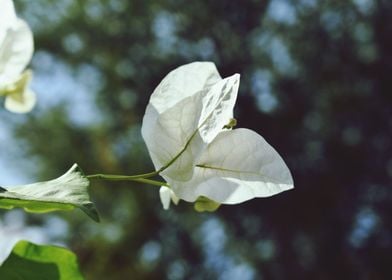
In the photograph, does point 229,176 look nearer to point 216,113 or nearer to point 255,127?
point 216,113

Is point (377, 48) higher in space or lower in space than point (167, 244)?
higher

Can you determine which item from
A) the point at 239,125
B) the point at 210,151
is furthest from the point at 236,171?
the point at 239,125

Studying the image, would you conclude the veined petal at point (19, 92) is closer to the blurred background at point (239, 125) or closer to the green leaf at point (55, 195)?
the green leaf at point (55, 195)

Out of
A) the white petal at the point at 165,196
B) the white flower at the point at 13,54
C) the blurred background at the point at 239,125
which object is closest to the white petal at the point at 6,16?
the white flower at the point at 13,54

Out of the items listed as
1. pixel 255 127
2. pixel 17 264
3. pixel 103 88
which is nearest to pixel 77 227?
pixel 103 88

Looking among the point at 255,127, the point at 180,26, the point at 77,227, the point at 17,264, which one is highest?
the point at 17,264
